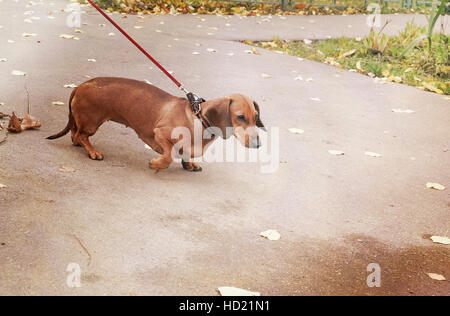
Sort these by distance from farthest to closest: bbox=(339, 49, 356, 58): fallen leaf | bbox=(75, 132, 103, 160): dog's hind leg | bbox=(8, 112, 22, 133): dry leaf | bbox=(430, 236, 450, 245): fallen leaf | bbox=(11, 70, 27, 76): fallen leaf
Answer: bbox=(339, 49, 356, 58): fallen leaf, bbox=(11, 70, 27, 76): fallen leaf, bbox=(8, 112, 22, 133): dry leaf, bbox=(75, 132, 103, 160): dog's hind leg, bbox=(430, 236, 450, 245): fallen leaf

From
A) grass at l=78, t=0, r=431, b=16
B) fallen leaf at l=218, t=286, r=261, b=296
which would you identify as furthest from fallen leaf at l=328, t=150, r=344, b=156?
grass at l=78, t=0, r=431, b=16

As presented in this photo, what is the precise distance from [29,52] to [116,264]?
494cm

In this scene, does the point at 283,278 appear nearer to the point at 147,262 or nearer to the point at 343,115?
the point at 147,262

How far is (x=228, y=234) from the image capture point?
9.66 feet

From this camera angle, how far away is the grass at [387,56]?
6930 mm

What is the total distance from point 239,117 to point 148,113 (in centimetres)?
68

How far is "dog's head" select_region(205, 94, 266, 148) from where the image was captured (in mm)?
3162

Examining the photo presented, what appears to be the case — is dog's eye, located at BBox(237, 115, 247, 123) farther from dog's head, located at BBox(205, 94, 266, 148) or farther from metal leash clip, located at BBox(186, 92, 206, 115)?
metal leash clip, located at BBox(186, 92, 206, 115)

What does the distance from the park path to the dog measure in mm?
263

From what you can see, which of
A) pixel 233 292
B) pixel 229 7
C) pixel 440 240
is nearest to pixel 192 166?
pixel 233 292

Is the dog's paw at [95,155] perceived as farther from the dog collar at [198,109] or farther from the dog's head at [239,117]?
the dog's head at [239,117]

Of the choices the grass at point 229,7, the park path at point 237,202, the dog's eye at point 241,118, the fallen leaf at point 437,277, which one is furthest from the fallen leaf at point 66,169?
the grass at point 229,7

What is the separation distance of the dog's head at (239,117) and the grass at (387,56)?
12.8 feet

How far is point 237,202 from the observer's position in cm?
340
